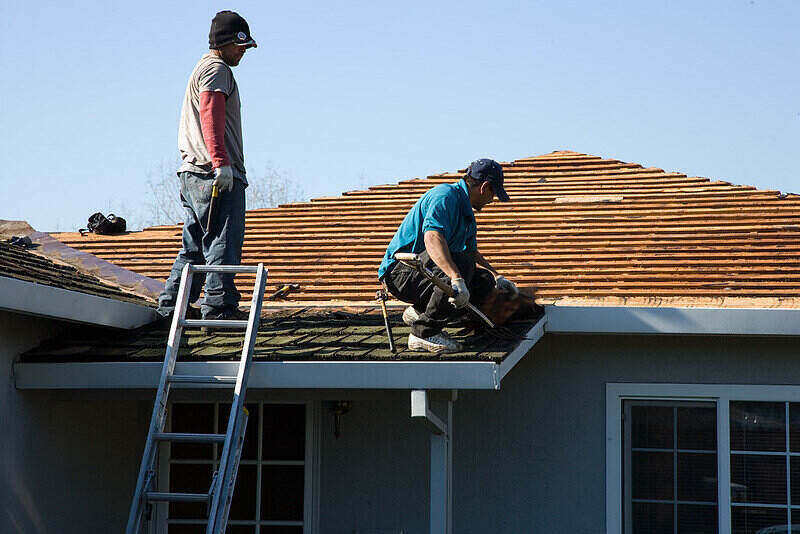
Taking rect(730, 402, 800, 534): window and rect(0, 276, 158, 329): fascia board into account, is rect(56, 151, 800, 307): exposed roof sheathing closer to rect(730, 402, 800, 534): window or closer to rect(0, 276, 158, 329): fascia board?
rect(730, 402, 800, 534): window

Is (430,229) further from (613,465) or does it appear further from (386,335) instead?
(613,465)

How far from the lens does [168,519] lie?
7383mm

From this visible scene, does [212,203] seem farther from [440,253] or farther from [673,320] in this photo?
[673,320]

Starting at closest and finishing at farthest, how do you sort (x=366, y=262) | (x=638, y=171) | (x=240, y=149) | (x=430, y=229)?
(x=430, y=229) < (x=240, y=149) < (x=366, y=262) < (x=638, y=171)

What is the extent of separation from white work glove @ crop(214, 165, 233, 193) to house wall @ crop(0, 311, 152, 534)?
139 cm

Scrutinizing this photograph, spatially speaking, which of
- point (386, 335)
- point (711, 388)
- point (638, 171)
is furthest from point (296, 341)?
point (638, 171)

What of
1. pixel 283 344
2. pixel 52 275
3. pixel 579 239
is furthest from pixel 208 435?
pixel 579 239

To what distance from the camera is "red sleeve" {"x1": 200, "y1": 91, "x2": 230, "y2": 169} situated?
6324mm


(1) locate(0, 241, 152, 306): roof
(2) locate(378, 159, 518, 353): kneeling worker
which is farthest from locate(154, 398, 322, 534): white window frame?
(2) locate(378, 159, 518, 353): kneeling worker

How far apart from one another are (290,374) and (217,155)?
5.02 ft

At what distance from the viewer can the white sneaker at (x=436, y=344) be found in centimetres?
569

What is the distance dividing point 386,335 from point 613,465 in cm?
192

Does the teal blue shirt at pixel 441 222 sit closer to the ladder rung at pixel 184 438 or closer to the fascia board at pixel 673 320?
the fascia board at pixel 673 320

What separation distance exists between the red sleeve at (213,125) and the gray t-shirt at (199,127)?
0.39ft
